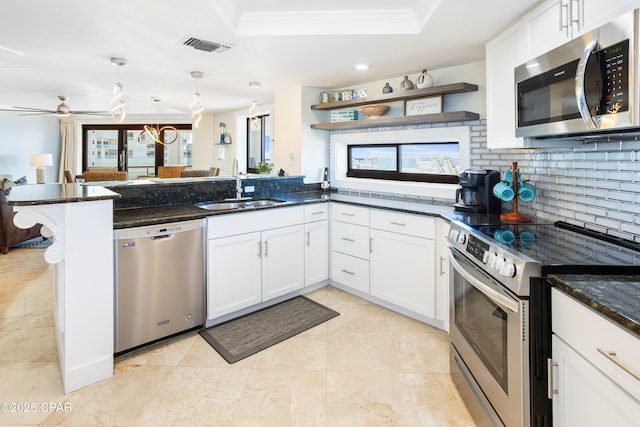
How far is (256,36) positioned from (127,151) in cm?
779

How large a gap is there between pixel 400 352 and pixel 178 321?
1.54 metres

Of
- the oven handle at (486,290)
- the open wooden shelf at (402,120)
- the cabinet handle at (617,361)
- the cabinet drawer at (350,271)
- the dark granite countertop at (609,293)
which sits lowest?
the cabinet drawer at (350,271)

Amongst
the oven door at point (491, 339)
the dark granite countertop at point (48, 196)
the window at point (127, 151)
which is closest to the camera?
the oven door at point (491, 339)

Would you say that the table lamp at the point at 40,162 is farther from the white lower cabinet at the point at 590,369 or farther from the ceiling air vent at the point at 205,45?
the white lower cabinet at the point at 590,369

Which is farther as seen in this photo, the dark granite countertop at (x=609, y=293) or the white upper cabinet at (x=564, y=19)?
the white upper cabinet at (x=564, y=19)

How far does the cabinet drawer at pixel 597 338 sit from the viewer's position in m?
0.88

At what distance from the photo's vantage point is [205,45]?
2.78 m

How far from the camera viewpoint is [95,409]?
1.85 m

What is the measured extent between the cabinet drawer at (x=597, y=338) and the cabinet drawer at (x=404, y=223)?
1490mm

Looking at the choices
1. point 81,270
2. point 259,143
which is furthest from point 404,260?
point 259,143

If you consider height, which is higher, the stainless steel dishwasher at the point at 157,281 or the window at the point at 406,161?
the window at the point at 406,161

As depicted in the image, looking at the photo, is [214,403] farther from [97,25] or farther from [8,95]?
[8,95]

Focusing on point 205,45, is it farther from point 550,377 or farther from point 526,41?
point 550,377

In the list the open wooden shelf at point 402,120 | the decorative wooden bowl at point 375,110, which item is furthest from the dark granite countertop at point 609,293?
the decorative wooden bowl at point 375,110
